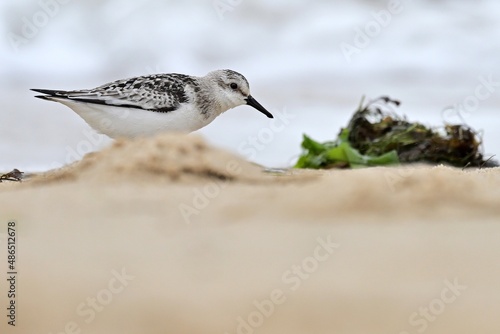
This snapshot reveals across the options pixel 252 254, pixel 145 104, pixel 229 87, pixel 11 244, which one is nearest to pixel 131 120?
pixel 145 104

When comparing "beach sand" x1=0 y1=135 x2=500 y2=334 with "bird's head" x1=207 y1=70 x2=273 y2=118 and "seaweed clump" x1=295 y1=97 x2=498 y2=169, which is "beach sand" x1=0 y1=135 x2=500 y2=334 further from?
"seaweed clump" x1=295 y1=97 x2=498 y2=169

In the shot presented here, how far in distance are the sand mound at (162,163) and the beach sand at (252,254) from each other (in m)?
0.01

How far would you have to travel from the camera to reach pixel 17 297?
2.31m

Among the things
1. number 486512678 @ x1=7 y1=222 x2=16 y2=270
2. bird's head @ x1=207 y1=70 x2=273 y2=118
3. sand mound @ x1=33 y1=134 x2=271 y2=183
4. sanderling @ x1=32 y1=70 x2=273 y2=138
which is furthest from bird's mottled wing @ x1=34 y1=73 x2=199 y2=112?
number 486512678 @ x1=7 y1=222 x2=16 y2=270

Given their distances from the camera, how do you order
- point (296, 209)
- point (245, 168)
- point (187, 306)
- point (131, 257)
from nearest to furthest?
point (187, 306), point (131, 257), point (296, 209), point (245, 168)

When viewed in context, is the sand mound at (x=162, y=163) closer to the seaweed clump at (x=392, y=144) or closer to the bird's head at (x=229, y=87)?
the bird's head at (x=229, y=87)

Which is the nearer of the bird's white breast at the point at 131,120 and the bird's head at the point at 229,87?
the bird's white breast at the point at 131,120

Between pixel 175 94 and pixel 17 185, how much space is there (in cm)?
108

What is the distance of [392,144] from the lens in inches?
234

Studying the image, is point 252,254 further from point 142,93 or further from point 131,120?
point 142,93

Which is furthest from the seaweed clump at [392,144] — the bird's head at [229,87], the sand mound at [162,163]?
the sand mound at [162,163]

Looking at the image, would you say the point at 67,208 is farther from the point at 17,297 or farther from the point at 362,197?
the point at 362,197

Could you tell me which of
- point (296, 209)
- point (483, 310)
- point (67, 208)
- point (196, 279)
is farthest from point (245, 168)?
point (483, 310)

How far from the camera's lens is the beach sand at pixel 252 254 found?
2.19 m
